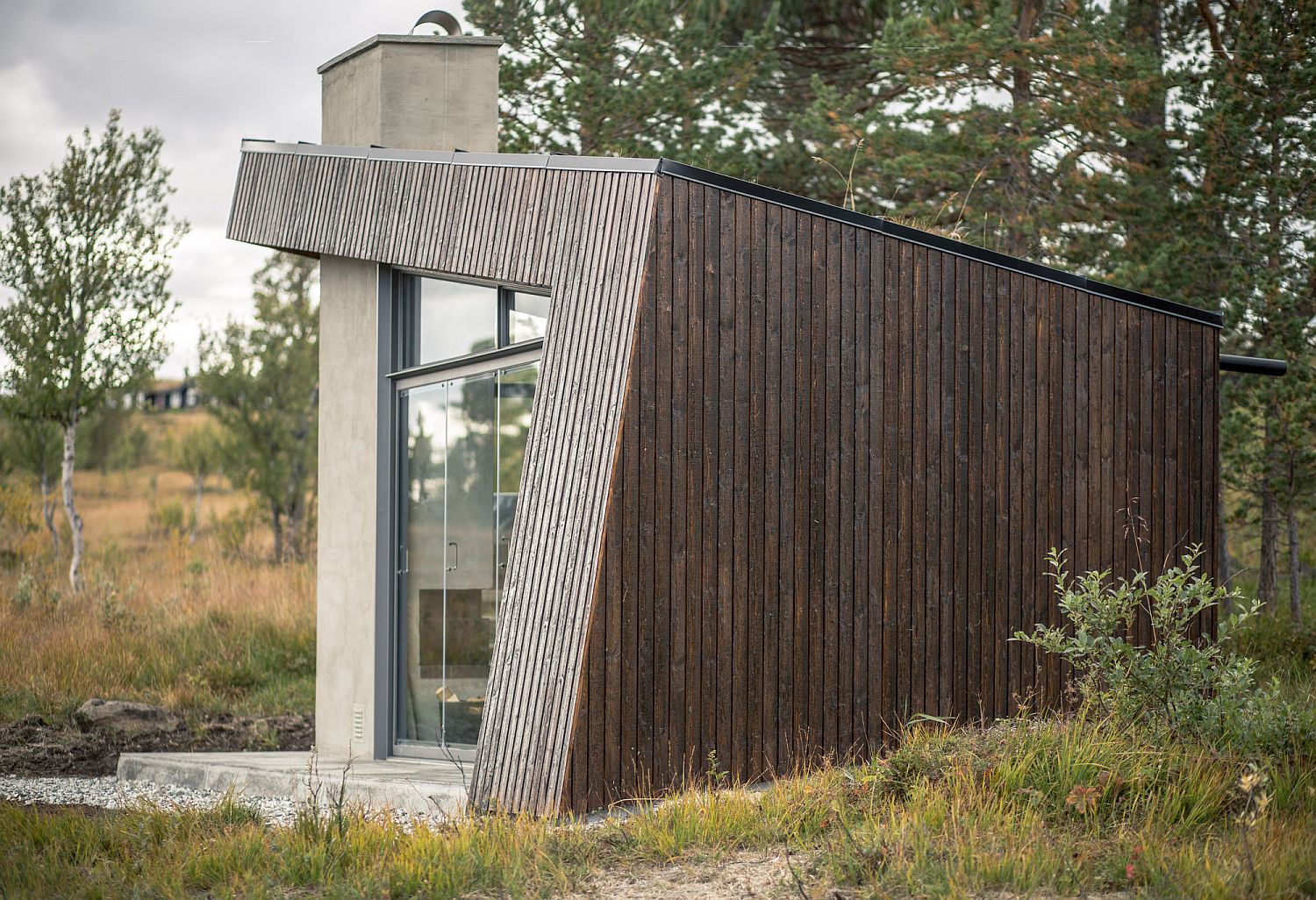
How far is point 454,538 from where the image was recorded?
24.3ft

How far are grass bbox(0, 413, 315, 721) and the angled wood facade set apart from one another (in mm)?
5516

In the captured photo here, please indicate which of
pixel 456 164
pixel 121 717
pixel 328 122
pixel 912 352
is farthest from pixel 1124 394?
pixel 121 717

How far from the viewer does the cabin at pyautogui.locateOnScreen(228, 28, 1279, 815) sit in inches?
222

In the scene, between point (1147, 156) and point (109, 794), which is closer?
point (109, 794)

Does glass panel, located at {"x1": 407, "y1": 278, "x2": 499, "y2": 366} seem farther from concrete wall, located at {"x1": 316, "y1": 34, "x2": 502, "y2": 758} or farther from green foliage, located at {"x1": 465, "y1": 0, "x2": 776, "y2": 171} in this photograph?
green foliage, located at {"x1": 465, "y1": 0, "x2": 776, "y2": 171}

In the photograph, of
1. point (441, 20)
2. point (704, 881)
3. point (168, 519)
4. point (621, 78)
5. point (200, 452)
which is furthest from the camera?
point (168, 519)

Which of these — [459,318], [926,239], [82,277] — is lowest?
[459,318]

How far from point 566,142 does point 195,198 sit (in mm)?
10236

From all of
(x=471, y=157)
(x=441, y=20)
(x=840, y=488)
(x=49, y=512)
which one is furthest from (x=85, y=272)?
(x=840, y=488)

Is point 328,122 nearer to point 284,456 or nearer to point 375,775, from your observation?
point 375,775

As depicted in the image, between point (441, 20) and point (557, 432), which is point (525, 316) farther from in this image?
point (441, 20)

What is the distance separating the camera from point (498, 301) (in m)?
7.18

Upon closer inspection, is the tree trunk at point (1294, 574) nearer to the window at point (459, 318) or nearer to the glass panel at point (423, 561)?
the window at point (459, 318)

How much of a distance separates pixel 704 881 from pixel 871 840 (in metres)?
0.63
